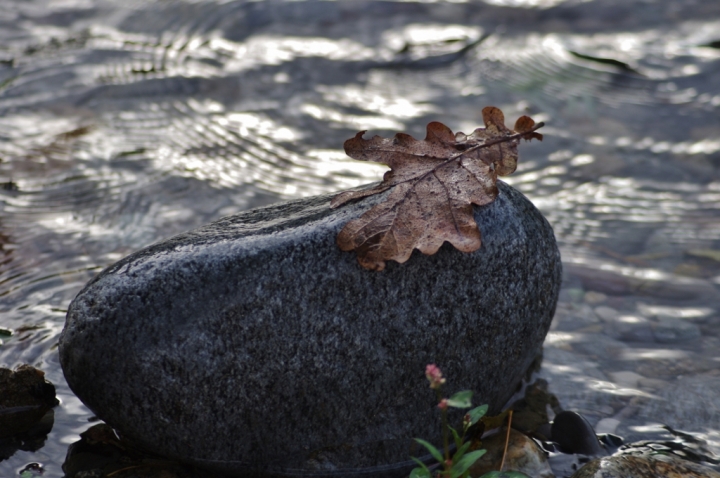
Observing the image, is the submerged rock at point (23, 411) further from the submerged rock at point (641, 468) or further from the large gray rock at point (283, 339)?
the submerged rock at point (641, 468)

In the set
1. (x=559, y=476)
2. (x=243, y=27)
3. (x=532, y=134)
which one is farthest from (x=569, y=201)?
(x=243, y=27)

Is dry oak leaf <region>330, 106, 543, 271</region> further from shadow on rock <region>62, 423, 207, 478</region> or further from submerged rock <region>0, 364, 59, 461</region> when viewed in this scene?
submerged rock <region>0, 364, 59, 461</region>

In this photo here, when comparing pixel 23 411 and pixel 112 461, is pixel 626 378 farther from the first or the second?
pixel 23 411

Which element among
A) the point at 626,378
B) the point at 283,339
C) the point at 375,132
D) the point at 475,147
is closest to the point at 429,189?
the point at 475,147

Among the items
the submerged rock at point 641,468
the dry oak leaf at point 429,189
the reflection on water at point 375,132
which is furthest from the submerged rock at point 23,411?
the submerged rock at point 641,468

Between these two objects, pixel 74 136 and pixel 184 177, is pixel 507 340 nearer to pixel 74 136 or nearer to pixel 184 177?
pixel 184 177

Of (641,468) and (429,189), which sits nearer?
(641,468)
